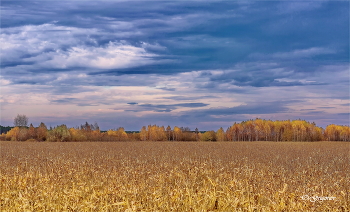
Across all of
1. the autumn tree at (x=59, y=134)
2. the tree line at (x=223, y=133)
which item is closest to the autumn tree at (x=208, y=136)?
the tree line at (x=223, y=133)

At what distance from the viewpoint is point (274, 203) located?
10867 mm

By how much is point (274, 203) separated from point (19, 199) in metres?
9.40

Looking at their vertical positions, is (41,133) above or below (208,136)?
above

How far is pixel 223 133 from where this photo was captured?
100500 millimetres

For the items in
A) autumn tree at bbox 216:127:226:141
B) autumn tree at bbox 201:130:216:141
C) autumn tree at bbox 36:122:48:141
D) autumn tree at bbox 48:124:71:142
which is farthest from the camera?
autumn tree at bbox 216:127:226:141

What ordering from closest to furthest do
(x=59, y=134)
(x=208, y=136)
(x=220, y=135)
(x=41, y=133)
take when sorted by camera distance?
(x=59, y=134), (x=41, y=133), (x=208, y=136), (x=220, y=135)

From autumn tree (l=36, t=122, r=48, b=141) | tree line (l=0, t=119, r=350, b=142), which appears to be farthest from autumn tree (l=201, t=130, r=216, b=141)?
autumn tree (l=36, t=122, r=48, b=141)

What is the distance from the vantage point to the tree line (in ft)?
256

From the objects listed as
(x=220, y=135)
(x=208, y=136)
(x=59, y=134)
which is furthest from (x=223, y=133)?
(x=59, y=134)

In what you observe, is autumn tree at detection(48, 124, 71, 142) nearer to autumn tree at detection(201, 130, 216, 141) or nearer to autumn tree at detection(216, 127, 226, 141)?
autumn tree at detection(201, 130, 216, 141)

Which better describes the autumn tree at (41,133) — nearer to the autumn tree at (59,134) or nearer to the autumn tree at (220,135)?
the autumn tree at (59,134)

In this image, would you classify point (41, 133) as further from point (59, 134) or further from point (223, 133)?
point (223, 133)

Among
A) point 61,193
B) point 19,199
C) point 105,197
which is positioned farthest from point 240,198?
point 19,199

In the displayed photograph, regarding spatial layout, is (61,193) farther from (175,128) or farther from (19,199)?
(175,128)
